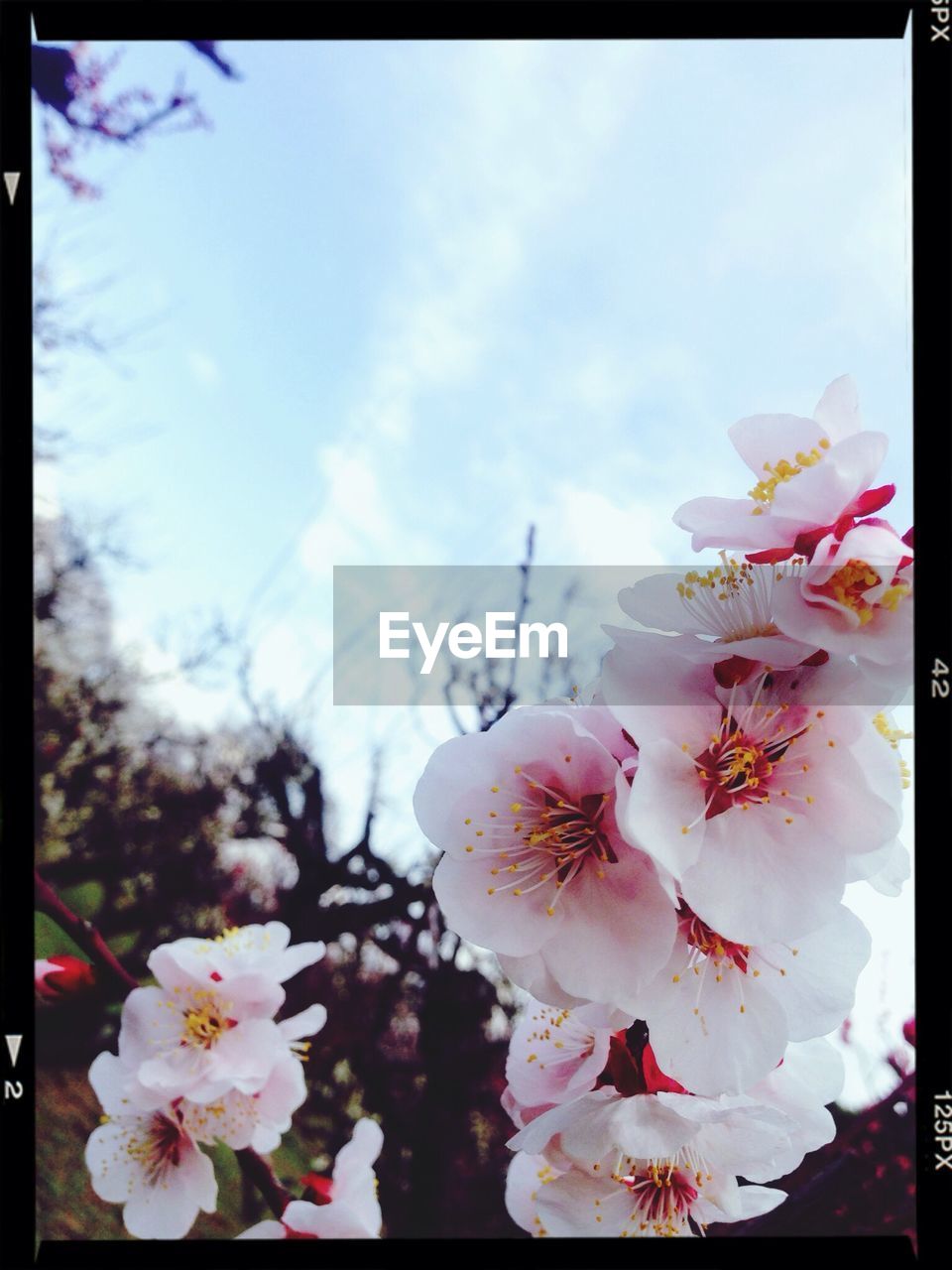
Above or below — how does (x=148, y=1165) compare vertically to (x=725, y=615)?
below

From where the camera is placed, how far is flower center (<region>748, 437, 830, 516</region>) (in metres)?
0.87

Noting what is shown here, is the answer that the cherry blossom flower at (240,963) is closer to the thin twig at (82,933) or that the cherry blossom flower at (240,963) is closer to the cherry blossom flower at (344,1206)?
the thin twig at (82,933)

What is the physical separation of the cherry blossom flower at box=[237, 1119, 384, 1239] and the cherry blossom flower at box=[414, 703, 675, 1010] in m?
0.38

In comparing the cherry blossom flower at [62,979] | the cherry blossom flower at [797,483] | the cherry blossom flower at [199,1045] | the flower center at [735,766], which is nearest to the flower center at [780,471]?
the cherry blossom flower at [797,483]

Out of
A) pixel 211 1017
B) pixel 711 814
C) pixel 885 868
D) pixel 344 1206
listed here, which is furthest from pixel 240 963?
pixel 885 868

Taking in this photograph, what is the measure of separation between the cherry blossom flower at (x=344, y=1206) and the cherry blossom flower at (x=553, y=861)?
0.38 metres

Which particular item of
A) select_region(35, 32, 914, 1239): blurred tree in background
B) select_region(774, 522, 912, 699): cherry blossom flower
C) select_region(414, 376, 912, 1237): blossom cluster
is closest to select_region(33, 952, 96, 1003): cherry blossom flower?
select_region(35, 32, 914, 1239): blurred tree in background

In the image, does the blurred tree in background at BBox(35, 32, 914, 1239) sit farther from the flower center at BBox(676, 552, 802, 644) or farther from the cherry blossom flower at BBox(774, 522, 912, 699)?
the cherry blossom flower at BBox(774, 522, 912, 699)

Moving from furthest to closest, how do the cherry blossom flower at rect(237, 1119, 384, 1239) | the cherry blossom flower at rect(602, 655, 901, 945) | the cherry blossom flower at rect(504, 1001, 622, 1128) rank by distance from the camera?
the cherry blossom flower at rect(237, 1119, 384, 1239), the cherry blossom flower at rect(504, 1001, 622, 1128), the cherry blossom flower at rect(602, 655, 901, 945)

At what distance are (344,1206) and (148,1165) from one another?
222 mm

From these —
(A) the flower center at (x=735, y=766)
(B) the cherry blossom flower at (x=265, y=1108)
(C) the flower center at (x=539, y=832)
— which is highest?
(A) the flower center at (x=735, y=766)

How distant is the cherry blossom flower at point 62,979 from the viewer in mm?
1051

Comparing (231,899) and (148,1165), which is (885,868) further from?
(148,1165)

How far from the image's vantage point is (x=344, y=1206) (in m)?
1.04
